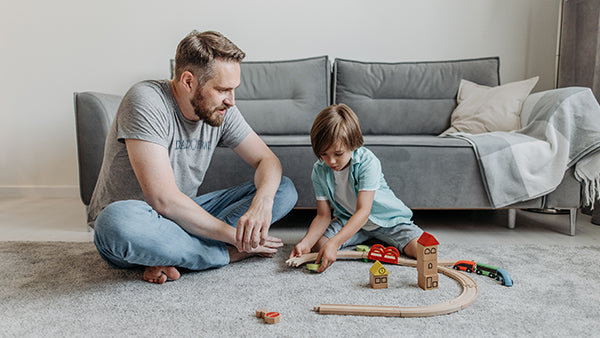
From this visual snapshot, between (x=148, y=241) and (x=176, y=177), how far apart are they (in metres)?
0.30

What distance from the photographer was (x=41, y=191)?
2969 mm

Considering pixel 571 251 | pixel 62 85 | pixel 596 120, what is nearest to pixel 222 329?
pixel 571 251

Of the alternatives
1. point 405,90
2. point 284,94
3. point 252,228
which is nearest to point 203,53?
point 252,228

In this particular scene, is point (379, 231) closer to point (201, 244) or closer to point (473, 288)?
point (473, 288)

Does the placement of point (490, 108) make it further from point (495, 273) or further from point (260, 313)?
point (260, 313)

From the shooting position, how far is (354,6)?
110 inches

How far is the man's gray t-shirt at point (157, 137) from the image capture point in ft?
4.15

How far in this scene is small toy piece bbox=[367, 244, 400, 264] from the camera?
4.67 ft

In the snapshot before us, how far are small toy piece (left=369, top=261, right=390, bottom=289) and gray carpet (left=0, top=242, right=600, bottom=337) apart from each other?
0.8 inches

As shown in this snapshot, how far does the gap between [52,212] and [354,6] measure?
2.21 m

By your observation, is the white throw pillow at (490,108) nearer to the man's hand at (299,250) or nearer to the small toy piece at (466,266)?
the small toy piece at (466,266)

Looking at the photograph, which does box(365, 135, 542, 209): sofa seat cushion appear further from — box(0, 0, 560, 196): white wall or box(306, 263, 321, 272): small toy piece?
box(0, 0, 560, 196): white wall

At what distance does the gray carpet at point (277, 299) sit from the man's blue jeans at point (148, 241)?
0.06 metres

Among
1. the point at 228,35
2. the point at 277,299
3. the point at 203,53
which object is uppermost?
the point at 228,35
